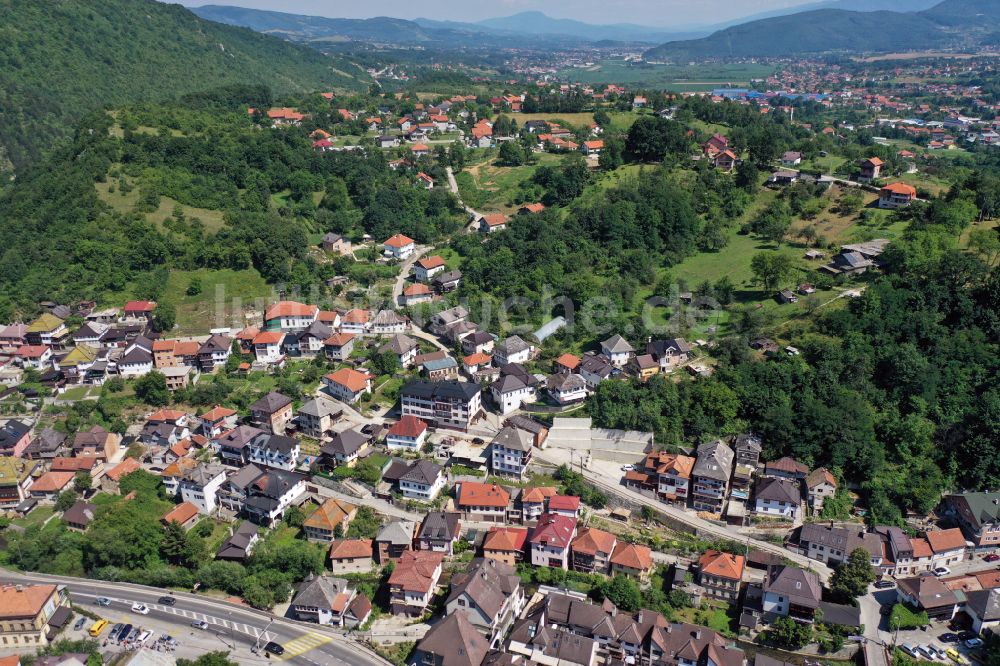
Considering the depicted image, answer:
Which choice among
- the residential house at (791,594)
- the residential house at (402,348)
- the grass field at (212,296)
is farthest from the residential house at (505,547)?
the grass field at (212,296)

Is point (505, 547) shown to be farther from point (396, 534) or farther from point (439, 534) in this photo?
point (396, 534)

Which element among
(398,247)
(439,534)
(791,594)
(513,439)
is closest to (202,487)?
(439,534)

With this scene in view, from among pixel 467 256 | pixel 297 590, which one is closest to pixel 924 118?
pixel 467 256

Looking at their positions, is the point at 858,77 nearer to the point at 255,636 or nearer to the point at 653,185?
the point at 653,185

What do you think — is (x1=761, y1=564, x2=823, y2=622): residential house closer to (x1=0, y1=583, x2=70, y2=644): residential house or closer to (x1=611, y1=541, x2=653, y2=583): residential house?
(x1=611, y1=541, x2=653, y2=583): residential house

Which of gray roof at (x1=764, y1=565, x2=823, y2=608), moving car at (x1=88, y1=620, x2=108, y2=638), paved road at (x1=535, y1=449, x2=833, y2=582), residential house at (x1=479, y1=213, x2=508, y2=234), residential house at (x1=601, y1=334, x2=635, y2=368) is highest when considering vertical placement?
residential house at (x1=479, y1=213, x2=508, y2=234)

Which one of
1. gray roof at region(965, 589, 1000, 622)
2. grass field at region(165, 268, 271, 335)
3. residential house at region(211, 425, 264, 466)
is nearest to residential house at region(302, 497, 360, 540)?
residential house at region(211, 425, 264, 466)
